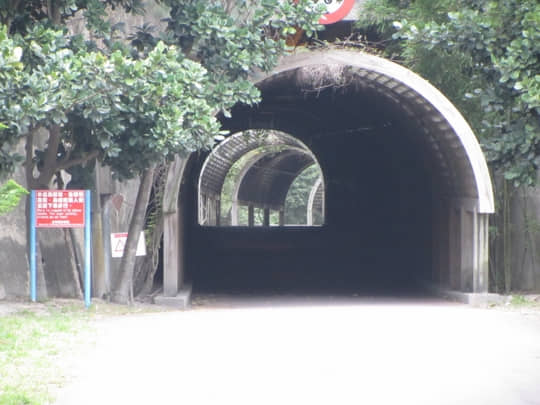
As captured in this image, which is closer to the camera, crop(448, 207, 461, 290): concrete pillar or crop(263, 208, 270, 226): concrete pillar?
crop(448, 207, 461, 290): concrete pillar

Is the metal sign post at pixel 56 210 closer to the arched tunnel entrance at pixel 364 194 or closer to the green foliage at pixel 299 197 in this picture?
the arched tunnel entrance at pixel 364 194

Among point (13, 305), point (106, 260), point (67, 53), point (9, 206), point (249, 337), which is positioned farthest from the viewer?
point (106, 260)

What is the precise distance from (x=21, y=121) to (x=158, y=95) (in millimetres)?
1748

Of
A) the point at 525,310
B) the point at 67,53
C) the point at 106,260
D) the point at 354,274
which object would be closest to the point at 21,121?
the point at 67,53

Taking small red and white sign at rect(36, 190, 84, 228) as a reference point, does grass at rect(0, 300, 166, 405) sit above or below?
below

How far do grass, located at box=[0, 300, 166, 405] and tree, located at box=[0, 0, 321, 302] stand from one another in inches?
76.4

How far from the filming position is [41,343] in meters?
8.86

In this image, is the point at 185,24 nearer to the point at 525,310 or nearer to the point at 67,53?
the point at 67,53

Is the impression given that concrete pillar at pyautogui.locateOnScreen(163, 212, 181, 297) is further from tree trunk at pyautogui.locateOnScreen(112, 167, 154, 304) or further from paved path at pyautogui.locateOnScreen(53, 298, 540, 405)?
paved path at pyautogui.locateOnScreen(53, 298, 540, 405)

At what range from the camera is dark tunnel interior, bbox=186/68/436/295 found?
60.1 ft

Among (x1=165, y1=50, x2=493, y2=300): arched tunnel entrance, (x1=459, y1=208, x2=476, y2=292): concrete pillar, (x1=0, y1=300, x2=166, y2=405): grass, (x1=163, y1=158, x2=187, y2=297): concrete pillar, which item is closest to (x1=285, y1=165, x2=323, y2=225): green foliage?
(x1=165, y1=50, x2=493, y2=300): arched tunnel entrance

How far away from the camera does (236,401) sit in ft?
21.3

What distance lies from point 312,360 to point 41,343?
2.85 metres

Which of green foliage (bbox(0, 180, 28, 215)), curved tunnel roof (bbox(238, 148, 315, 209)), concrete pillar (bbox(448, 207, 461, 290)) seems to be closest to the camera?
green foliage (bbox(0, 180, 28, 215))
